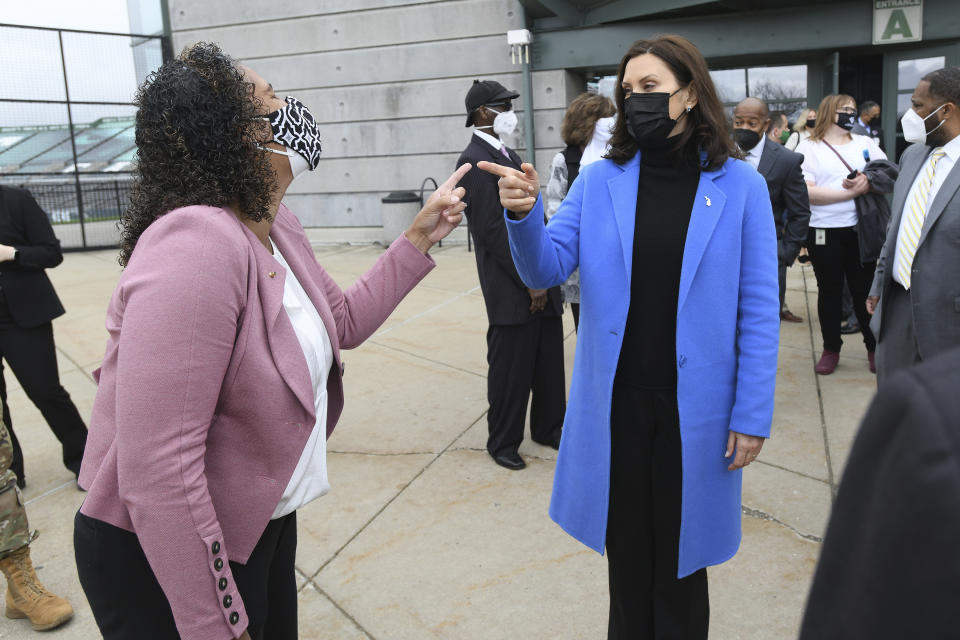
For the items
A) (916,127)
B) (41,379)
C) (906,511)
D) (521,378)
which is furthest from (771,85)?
(906,511)

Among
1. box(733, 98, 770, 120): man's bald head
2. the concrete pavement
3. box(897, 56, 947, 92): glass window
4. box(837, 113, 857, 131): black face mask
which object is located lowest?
the concrete pavement

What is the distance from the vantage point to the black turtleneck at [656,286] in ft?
7.56

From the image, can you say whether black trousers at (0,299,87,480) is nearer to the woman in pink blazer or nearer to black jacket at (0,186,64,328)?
black jacket at (0,186,64,328)

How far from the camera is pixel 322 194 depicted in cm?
1396

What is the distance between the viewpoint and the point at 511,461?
4.46 metres

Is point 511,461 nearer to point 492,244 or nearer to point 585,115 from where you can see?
point 492,244

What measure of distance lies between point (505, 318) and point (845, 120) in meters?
3.69

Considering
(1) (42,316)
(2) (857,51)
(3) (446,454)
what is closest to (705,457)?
(3) (446,454)

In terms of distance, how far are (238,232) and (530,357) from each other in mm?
3076

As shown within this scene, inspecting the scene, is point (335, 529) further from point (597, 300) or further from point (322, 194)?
point (322, 194)

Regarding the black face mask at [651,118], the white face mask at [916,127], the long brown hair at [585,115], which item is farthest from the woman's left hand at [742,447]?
the long brown hair at [585,115]

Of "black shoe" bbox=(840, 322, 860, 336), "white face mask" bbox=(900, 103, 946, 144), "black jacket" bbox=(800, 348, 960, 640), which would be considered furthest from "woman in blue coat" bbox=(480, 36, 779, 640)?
"black shoe" bbox=(840, 322, 860, 336)

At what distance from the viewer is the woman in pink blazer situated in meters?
1.46

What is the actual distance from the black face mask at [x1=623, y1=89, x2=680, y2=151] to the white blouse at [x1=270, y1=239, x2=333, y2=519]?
1.16m
